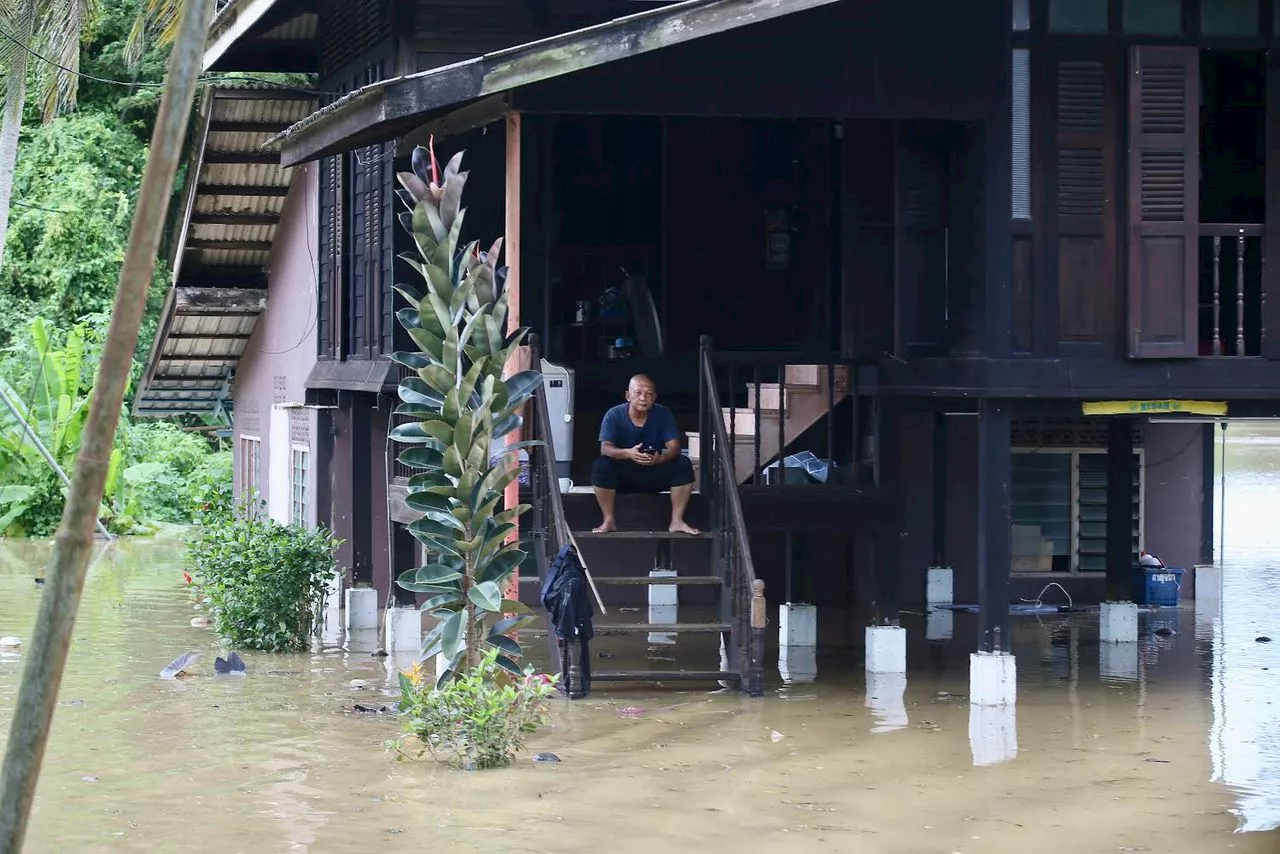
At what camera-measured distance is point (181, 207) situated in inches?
868

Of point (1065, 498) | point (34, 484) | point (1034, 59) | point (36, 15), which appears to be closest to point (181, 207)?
point (36, 15)

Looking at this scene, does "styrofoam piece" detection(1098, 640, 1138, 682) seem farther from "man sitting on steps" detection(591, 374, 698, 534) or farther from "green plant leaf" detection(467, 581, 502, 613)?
"green plant leaf" detection(467, 581, 502, 613)

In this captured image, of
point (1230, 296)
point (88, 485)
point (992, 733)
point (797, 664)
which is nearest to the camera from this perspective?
point (88, 485)

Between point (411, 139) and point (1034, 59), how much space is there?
4.94m

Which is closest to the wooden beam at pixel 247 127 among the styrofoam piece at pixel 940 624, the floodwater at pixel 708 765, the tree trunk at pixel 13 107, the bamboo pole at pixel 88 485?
the tree trunk at pixel 13 107

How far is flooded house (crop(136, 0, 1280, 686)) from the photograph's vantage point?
12609 millimetres

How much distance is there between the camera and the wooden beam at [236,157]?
2030 centimetres

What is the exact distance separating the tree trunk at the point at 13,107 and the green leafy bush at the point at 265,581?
6.38 meters

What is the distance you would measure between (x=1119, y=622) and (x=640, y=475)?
5076mm

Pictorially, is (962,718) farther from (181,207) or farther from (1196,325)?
(181,207)

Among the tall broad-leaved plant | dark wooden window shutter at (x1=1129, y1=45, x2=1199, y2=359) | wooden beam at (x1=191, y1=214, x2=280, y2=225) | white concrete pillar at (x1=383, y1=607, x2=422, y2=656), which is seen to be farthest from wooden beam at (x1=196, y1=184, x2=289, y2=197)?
dark wooden window shutter at (x1=1129, y1=45, x2=1199, y2=359)

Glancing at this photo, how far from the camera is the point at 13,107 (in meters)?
19.3

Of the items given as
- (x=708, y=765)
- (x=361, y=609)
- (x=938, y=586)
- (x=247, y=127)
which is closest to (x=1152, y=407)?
(x=708, y=765)

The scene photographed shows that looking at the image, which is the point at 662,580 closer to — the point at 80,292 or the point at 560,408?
the point at 560,408
